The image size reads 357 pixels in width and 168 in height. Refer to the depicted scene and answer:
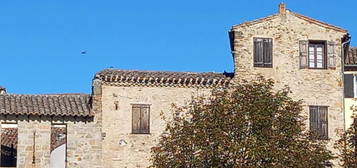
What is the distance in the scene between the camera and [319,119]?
137ft

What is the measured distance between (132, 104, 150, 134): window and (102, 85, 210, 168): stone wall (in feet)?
0.51

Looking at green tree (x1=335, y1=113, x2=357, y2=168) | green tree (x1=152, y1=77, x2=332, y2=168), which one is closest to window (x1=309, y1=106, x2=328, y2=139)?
green tree (x1=335, y1=113, x2=357, y2=168)

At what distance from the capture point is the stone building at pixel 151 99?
40156 mm

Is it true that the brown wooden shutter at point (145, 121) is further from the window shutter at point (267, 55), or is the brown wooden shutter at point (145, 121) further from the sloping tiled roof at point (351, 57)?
the sloping tiled roof at point (351, 57)

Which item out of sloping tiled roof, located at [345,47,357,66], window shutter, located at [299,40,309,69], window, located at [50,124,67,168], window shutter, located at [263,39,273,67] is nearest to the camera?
window, located at [50,124,67,168]

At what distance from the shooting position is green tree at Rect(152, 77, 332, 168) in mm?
33219

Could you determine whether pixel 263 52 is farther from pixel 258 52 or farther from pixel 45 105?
pixel 45 105

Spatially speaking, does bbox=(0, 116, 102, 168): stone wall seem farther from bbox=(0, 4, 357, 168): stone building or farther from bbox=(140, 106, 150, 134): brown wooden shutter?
bbox=(140, 106, 150, 134): brown wooden shutter

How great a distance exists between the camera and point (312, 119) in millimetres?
41594

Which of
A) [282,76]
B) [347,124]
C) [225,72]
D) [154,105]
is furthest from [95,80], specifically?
[347,124]

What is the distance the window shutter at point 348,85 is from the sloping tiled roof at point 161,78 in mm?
5919

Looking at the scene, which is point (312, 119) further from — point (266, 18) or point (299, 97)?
point (266, 18)

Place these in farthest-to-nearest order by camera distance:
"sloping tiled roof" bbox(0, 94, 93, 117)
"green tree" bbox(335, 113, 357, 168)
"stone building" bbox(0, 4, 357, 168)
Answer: "stone building" bbox(0, 4, 357, 168) → "sloping tiled roof" bbox(0, 94, 93, 117) → "green tree" bbox(335, 113, 357, 168)

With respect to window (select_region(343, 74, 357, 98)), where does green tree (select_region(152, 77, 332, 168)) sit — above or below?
below
